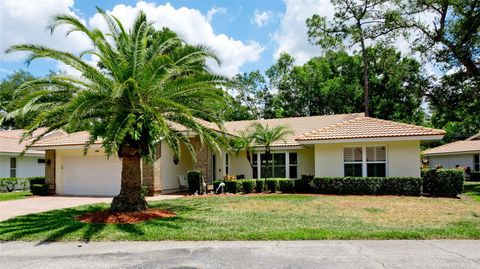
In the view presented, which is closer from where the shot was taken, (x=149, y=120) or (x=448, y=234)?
(x=448, y=234)

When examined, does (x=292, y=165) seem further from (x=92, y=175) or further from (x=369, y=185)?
(x=92, y=175)

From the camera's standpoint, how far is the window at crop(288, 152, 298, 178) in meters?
24.5

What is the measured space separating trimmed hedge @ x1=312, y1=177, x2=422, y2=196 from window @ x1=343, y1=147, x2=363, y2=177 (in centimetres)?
106

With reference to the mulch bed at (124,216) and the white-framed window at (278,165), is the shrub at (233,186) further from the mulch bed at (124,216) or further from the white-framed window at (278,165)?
the mulch bed at (124,216)

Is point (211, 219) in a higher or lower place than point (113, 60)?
lower

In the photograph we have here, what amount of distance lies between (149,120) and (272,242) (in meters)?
5.44

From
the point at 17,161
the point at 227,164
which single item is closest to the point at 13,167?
the point at 17,161

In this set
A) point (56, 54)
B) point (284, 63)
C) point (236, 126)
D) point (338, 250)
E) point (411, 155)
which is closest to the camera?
point (338, 250)

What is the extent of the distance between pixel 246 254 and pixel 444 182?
537 inches

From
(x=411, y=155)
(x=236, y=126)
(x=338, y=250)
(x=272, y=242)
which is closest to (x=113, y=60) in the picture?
(x=272, y=242)

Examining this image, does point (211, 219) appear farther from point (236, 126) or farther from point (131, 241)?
point (236, 126)

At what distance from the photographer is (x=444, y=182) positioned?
17609 millimetres

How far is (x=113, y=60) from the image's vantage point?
11.6 metres

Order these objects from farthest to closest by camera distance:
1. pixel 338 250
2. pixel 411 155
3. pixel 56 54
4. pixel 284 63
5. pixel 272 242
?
pixel 284 63 < pixel 411 155 < pixel 56 54 < pixel 272 242 < pixel 338 250
